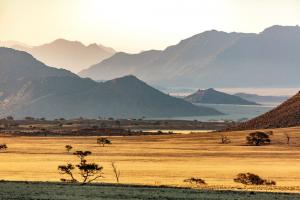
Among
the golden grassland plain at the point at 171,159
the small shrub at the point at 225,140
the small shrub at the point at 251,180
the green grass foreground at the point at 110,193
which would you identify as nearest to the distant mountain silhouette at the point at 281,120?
the golden grassland plain at the point at 171,159

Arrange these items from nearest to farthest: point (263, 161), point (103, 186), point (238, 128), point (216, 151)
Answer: point (103, 186) → point (263, 161) → point (216, 151) → point (238, 128)

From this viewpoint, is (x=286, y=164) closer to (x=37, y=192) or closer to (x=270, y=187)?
(x=270, y=187)

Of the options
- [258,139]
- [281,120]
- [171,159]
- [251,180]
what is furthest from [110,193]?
[281,120]

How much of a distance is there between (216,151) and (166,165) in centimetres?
3047

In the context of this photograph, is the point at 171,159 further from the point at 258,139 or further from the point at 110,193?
the point at 110,193

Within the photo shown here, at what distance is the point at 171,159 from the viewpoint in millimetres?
106375

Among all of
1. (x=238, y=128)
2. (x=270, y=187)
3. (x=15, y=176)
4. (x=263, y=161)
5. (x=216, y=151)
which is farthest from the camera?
(x=238, y=128)

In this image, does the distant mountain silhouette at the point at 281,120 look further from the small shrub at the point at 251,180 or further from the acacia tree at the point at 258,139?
the small shrub at the point at 251,180

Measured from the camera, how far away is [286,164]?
97.5m

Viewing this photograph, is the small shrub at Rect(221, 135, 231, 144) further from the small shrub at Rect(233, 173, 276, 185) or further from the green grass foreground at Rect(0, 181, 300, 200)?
the green grass foreground at Rect(0, 181, 300, 200)

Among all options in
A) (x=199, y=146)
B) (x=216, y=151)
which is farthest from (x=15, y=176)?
(x=199, y=146)

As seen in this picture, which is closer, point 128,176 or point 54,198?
point 54,198

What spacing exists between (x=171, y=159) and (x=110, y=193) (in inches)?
1995

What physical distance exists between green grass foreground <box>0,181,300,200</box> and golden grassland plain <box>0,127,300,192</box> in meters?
7.89
